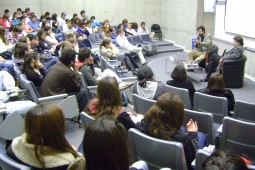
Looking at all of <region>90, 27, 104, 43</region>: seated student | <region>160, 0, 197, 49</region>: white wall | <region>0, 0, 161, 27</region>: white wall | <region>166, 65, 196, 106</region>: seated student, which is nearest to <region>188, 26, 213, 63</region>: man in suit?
<region>160, 0, 197, 49</region>: white wall

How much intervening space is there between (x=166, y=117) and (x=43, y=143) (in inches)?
37.4

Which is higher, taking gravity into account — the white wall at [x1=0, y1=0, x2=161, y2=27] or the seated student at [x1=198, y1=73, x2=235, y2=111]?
the white wall at [x1=0, y1=0, x2=161, y2=27]

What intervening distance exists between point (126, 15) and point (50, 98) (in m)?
10.1

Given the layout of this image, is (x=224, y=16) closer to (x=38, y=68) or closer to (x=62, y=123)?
(x=38, y=68)

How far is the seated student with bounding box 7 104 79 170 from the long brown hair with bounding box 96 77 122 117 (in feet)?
3.08

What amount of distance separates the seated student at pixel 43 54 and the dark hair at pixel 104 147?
4.46 m

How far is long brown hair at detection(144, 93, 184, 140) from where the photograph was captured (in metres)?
2.25

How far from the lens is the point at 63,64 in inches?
167

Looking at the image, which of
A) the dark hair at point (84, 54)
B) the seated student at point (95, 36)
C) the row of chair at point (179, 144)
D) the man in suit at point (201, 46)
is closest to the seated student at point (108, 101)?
the row of chair at point (179, 144)

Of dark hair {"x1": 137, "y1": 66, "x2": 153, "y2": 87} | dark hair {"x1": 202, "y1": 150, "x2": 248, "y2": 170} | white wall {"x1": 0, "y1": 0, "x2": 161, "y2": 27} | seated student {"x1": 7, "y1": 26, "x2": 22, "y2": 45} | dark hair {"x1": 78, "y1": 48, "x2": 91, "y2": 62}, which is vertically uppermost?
white wall {"x1": 0, "y1": 0, "x2": 161, "y2": 27}

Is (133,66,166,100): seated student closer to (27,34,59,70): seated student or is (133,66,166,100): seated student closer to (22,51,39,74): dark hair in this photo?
(22,51,39,74): dark hair

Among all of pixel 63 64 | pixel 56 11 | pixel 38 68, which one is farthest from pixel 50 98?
pixel 56 11

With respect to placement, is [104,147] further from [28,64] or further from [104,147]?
[28,64]

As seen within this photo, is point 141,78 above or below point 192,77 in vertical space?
above
